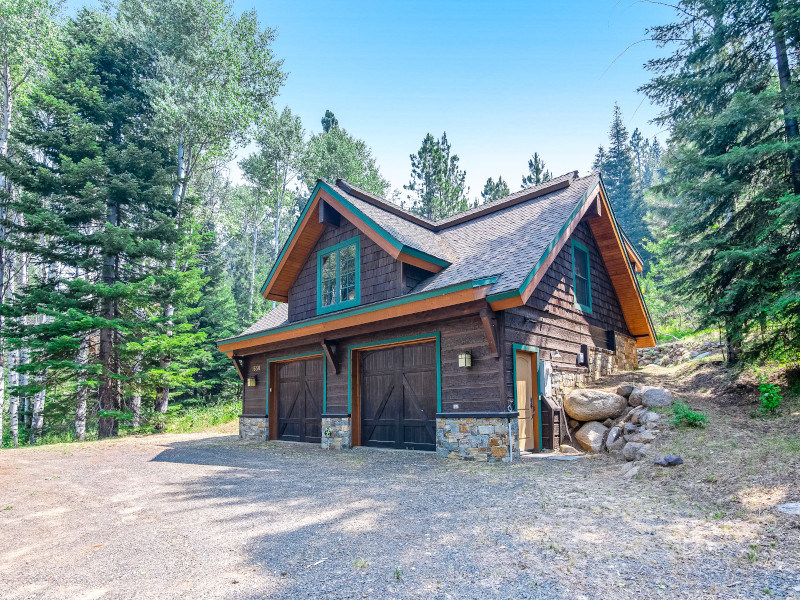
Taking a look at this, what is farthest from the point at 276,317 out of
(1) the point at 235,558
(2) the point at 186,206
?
(1) the point at 235,558

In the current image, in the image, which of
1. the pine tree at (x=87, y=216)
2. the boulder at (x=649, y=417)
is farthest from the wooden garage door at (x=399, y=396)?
the pine tree at (x=87, y=216)

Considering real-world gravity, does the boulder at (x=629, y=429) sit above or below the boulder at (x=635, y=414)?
below

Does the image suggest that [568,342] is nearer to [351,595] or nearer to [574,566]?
[574,566]

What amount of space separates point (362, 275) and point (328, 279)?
1396mm

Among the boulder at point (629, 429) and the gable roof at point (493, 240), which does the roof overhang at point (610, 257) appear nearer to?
the gable roof at point (493, 240)

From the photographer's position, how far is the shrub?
6.95 meters

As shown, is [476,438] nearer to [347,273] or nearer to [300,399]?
[347,273]

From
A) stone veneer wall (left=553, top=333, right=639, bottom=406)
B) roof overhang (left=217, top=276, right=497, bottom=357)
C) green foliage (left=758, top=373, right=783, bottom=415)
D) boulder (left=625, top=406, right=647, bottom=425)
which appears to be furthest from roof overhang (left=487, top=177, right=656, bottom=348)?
green foliage (left=758, top=373, right=783, bottom=415)

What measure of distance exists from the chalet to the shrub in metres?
2.11

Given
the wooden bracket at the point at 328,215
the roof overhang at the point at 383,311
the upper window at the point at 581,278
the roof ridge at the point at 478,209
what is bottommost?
the roof overhang at the point at 383,311

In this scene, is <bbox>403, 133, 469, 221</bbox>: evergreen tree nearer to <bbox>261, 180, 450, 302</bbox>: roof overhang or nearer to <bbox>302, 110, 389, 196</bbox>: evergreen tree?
<bbox>302, 110, 389, 196</bbox>: evergreen tree

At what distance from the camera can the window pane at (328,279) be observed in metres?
11.6

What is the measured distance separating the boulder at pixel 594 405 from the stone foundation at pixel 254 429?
26.3 ft

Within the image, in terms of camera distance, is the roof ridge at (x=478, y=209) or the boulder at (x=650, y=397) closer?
the boulder at (x=650, y=397)
